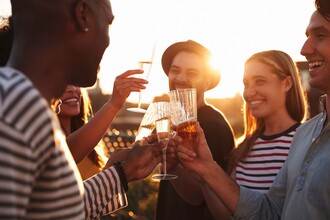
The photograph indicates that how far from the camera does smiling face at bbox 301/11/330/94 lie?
8.62 feet

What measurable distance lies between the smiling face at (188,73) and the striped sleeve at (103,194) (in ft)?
6.96

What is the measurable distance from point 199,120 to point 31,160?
3.18 metres

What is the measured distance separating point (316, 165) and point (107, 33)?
1.36m

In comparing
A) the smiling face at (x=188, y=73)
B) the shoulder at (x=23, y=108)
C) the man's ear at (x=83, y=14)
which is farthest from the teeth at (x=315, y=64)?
the shoulder at (x=23, y=108)

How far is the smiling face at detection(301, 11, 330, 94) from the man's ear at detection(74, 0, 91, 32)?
1.68 meters

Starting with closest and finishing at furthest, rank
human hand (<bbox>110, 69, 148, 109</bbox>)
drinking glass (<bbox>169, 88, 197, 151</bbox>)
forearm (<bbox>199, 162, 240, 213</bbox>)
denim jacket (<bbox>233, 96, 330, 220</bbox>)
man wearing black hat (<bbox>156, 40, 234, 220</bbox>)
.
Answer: denim jacket (<bbox>233, 96, 330, 220</bbox>) < forearm (<bbox>199, 162, 240, 213</bbox>) < drinking glass (<bbox>169, 88, 197, 151</bbox>) < human hand (<bbox>110, 69, 148, 109</bbox>) < man wearing black hat (<bbox>156, 40, 234, 220</bbox>)

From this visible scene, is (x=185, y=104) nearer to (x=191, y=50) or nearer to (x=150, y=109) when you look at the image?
(x=150, y=109)

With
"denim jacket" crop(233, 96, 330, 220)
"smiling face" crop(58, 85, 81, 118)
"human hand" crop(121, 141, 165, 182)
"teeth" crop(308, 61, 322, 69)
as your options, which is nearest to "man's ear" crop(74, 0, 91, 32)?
"human hand" crop(121, 141, 165, 182)

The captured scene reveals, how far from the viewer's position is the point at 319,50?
269cm

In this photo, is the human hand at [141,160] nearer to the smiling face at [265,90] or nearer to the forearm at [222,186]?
the forearm at [222,186]

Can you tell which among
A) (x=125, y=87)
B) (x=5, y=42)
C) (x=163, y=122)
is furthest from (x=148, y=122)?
(x=5, y=42)

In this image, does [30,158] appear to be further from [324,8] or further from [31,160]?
[324,8]

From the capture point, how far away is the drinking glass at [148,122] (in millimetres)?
3197

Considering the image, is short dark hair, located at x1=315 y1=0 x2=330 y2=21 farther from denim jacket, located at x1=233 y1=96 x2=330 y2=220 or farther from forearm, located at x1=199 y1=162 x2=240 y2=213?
forearm, located at x1=199 y1=162 x2=240 y2=213
